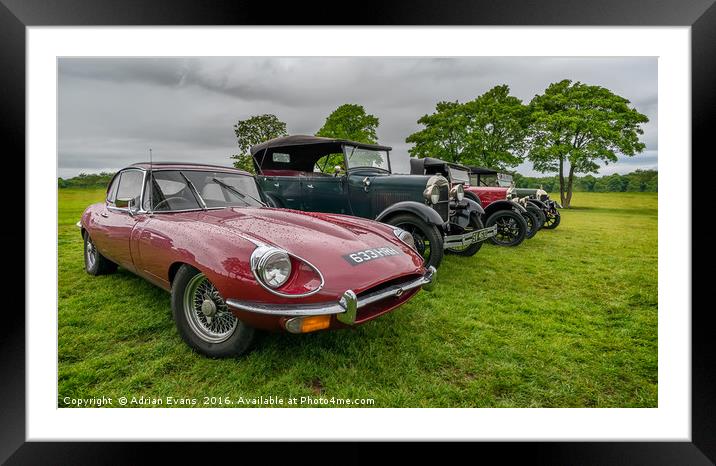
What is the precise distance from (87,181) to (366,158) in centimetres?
313

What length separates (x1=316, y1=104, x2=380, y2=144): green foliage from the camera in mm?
3021

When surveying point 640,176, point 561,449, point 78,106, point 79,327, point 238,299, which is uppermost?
point 78,106

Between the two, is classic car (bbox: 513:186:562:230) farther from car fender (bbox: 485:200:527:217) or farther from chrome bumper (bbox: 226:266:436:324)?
chrome bumper (bbox: 226:266:436:324)

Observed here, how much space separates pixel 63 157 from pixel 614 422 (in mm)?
3770

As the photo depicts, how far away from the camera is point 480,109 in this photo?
3.58 meters

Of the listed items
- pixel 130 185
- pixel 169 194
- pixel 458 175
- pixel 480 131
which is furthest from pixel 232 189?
pixel 458 175

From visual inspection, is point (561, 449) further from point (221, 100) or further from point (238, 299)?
point (221, 100)

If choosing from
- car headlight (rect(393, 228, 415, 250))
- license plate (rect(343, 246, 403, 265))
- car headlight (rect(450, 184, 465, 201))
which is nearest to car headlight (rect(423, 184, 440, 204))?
car headlight (rect(450, 184, 465, 201))

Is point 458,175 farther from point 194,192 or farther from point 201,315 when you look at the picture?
point 201,315

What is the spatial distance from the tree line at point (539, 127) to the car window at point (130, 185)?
81cm

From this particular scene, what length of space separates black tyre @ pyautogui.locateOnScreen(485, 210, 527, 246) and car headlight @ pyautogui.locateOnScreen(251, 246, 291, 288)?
5.18 meters

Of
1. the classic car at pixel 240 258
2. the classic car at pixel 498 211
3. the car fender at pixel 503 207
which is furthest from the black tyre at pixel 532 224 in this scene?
the classic car at pixel 240 258

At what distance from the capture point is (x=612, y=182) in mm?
2674
